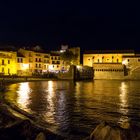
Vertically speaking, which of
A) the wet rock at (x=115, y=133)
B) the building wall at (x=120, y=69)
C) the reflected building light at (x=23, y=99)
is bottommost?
the reflected building light at (x=23, y=99)

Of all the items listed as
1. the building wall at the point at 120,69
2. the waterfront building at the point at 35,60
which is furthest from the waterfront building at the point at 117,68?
the waterfront building at the point at 35,60

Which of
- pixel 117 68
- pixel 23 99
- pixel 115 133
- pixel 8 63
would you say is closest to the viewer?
pixel 115 133

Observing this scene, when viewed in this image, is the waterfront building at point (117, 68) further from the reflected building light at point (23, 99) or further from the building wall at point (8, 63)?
the reflected building light at point (23, 99)

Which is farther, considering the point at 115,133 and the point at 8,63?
the point at 8,63

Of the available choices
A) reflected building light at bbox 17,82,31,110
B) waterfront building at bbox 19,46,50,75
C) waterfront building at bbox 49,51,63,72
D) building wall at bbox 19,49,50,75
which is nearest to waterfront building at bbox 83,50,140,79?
waterfront building at bbox 49,51,63,72

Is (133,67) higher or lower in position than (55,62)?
lower

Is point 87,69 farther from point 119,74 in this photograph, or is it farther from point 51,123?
point 51,123

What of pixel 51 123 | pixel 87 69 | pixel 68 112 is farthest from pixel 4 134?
pixel 87 69

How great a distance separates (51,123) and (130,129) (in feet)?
35.6

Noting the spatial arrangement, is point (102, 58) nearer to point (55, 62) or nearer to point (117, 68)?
point (117, 68)

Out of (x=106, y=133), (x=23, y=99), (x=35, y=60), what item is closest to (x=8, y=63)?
(x=35, y=60)

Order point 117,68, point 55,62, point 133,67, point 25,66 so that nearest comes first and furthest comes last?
point 25,66 → point 117,68 → point 133,67 → point 55,62

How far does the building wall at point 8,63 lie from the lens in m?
107

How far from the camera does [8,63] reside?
360 ft
